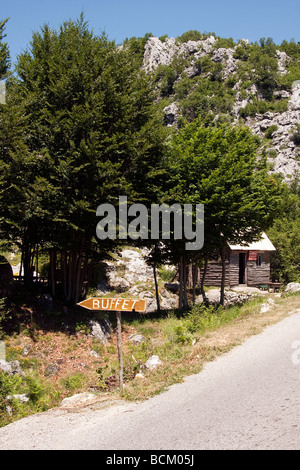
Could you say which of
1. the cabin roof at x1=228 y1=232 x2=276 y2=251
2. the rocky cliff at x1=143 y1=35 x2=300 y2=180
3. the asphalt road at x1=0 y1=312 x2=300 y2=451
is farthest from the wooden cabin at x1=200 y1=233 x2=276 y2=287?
the rocky cliff at x1=143 y1=35 x2=300 y2=180

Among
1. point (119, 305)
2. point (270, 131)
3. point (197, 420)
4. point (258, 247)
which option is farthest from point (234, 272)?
point (270, 131)

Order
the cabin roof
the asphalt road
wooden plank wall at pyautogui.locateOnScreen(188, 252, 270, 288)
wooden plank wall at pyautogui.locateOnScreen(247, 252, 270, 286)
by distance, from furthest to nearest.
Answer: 1. wooden plank wall at pyautogui.locateOnScreen(247, 252, 270, 286)
2. the cabin roof
3. wooden plank wall at pyautogui.locateOnScreen(188, 252, 270, 288)
4. the asphalt road

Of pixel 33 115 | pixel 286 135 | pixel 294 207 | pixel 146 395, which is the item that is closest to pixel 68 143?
pixel 33 115

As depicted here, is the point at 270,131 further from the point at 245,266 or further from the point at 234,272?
the point at 234,272

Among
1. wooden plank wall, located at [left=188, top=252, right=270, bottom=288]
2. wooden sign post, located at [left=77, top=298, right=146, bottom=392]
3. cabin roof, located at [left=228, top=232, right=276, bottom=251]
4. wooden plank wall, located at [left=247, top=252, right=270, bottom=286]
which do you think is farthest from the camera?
wooden plank wall, located at [left=247, top=252, right=270, bottom=286]

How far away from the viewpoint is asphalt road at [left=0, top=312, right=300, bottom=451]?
500 centimetres

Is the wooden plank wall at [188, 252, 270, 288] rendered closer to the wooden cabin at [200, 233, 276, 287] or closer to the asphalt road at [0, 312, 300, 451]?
the wooden cabin at [200, 233, 276, 287]

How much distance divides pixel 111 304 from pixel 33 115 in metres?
12.1

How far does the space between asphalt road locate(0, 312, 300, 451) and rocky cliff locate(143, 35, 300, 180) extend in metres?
91.1

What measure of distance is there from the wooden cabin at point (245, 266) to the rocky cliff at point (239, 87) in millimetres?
61300

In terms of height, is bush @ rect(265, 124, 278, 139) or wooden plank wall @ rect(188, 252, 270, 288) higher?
bush @ rect(265, 124, 278, 139)

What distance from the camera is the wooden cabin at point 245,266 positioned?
111 feet

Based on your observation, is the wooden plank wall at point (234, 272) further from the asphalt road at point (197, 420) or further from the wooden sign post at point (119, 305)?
the asphalt road at point (197, 420)

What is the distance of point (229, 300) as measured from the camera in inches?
1100
